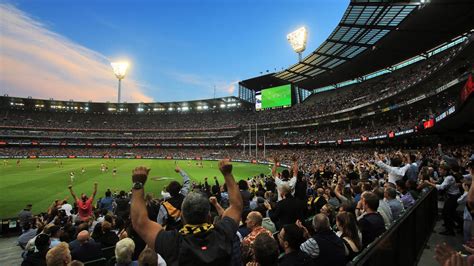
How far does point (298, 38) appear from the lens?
211 feet

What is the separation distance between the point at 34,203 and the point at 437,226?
85.0 feet

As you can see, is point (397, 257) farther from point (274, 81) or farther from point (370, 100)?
point (274, 81)

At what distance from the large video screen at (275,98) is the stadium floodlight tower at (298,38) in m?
12.1

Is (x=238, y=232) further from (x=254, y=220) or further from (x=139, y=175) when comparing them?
(x=139, y=175)

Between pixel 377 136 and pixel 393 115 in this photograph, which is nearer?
pixel 377 136

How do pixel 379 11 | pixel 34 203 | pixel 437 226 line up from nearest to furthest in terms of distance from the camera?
pixel 437 226, pixel 34 203, pixel 379 11

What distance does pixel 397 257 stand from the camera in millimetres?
4633

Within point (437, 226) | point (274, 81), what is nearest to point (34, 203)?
point (437, 226)

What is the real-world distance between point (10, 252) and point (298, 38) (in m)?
65.9

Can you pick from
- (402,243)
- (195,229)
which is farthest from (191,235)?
(402,243)

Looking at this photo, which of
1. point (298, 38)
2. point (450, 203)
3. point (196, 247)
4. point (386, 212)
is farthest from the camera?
point (298, 38)

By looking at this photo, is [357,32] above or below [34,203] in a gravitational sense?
above

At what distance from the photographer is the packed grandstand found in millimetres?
3146

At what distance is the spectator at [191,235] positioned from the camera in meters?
2.20
